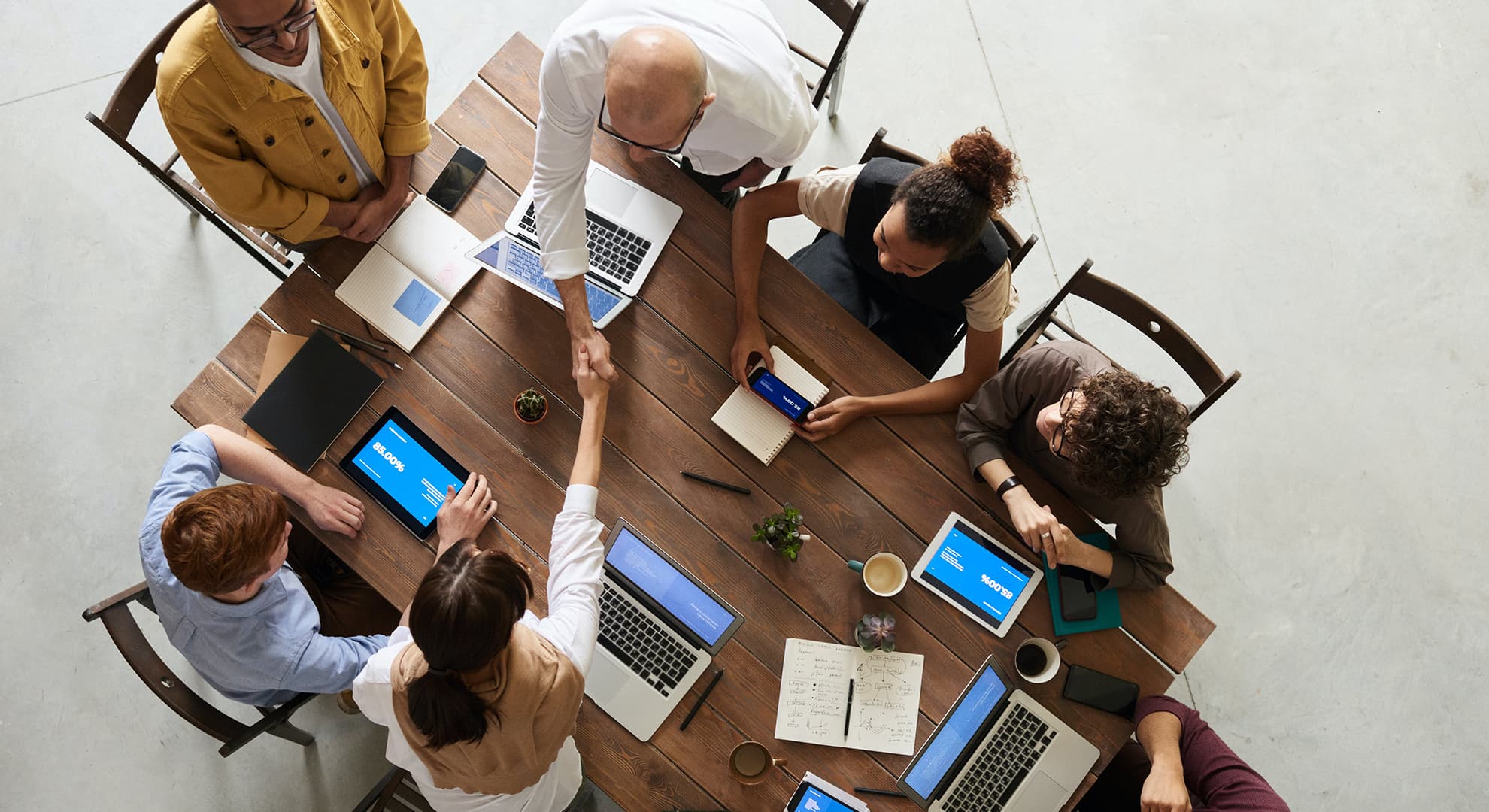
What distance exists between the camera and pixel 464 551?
61.3 inches

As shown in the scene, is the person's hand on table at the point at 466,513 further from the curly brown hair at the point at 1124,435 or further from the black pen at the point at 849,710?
the curly brown hair at the point at 1124,435

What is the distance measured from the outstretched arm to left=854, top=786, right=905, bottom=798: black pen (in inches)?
51.0

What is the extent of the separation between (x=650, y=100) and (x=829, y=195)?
61cm

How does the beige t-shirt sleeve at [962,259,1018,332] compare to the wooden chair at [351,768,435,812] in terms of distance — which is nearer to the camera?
the wooden chair at [351,768,435,812]

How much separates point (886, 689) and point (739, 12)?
1.59m

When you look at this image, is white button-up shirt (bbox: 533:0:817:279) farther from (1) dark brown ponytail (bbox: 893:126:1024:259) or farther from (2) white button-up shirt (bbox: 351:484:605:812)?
(2) white button-up shirt (bbox: 351:484:605:812)

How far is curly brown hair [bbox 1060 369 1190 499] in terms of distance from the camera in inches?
69.1

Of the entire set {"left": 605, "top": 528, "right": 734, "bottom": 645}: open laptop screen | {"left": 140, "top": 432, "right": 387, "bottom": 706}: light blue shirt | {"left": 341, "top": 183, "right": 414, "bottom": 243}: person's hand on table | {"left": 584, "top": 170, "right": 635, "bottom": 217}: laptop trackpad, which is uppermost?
{"left": 584, "top": 170, "right": 635, "bottom": 217}: laptop trackpad

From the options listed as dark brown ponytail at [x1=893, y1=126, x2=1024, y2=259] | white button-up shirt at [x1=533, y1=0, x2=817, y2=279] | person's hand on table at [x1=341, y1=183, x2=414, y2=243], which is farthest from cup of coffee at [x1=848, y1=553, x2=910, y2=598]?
person's hand on table at [x1=341, y1=183, x2=414, y2=243]

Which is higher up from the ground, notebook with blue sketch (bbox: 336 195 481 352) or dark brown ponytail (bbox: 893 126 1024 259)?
dark brown ponytail (bbox: 893 126 1024 259)

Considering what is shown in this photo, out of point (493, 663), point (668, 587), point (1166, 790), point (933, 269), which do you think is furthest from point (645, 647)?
point (1166, 790)

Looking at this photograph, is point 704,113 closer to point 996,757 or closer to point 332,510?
point 332,510

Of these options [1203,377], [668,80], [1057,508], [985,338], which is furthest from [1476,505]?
[668,80]

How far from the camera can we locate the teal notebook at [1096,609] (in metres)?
2.02
